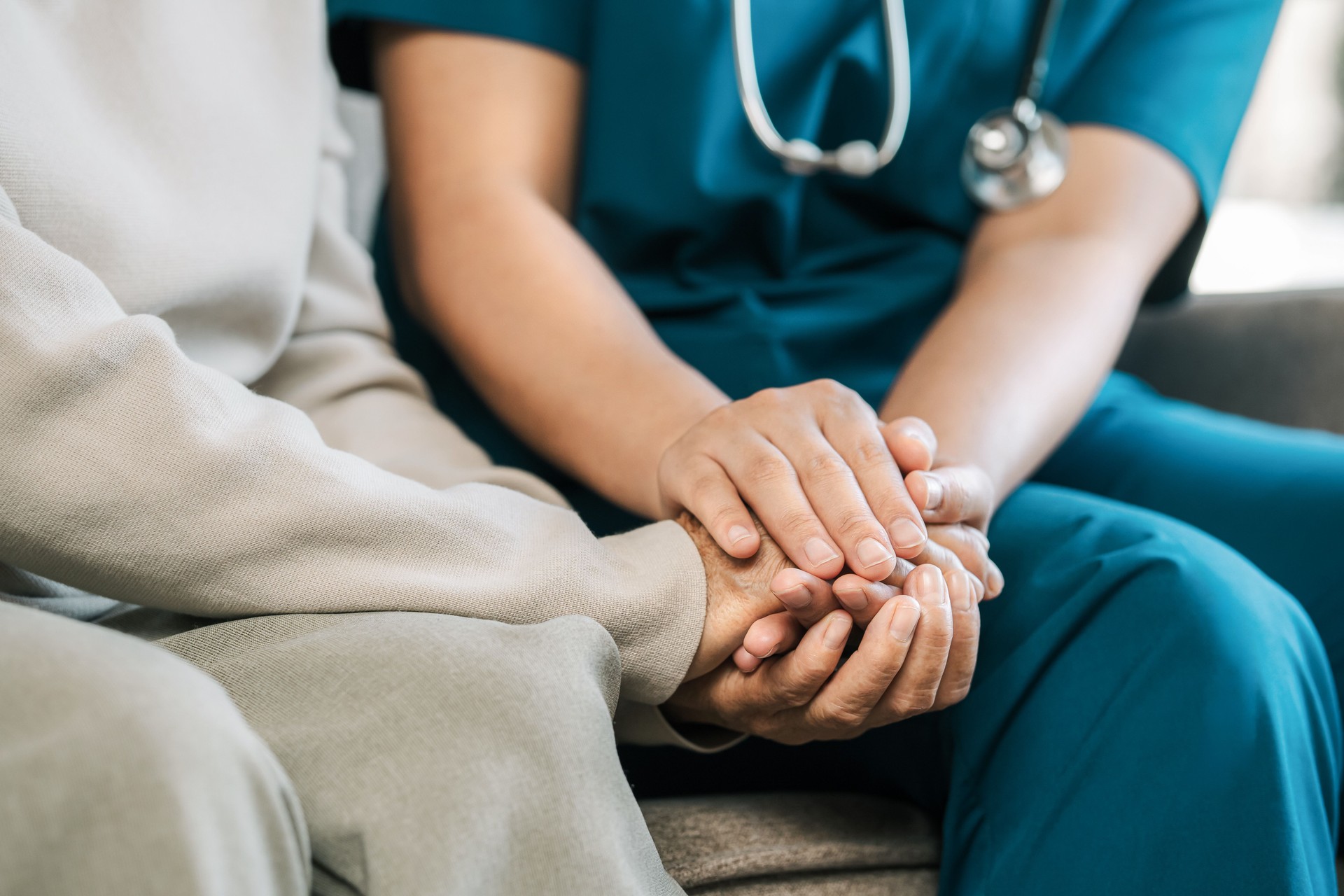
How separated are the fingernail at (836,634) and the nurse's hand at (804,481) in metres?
0.02

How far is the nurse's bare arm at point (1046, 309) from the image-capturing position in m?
0.60

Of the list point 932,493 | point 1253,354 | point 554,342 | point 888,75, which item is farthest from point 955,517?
point 1253,354

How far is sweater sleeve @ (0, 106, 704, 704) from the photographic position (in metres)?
0.37

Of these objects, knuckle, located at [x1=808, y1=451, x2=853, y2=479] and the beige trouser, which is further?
knuckle, located at [x1=808, y1=451, x2=853, y2=479]

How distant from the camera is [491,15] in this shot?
0.69 meters

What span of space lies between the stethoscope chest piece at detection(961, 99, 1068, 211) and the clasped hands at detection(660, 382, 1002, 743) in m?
0.31

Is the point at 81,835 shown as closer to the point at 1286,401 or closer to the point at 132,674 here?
the point at 132,674

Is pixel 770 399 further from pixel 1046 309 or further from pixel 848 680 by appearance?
pixel 1046 309

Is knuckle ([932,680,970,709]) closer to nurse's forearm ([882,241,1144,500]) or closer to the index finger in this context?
the index finger

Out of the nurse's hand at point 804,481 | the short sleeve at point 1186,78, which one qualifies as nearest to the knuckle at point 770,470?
the nurse's hand at point 804,481

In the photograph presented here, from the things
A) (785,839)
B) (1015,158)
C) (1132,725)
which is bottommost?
(785,839)

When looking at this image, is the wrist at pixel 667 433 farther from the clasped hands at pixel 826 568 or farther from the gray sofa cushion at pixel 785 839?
the gray sofa cushion at pixel 785 839

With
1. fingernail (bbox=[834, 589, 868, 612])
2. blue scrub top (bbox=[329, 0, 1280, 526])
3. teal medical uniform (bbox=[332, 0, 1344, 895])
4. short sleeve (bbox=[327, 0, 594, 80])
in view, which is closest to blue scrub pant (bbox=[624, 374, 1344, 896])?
teal medical uniform (bbox=[332, 0, 1344, 895])

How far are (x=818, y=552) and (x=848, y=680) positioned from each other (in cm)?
6
